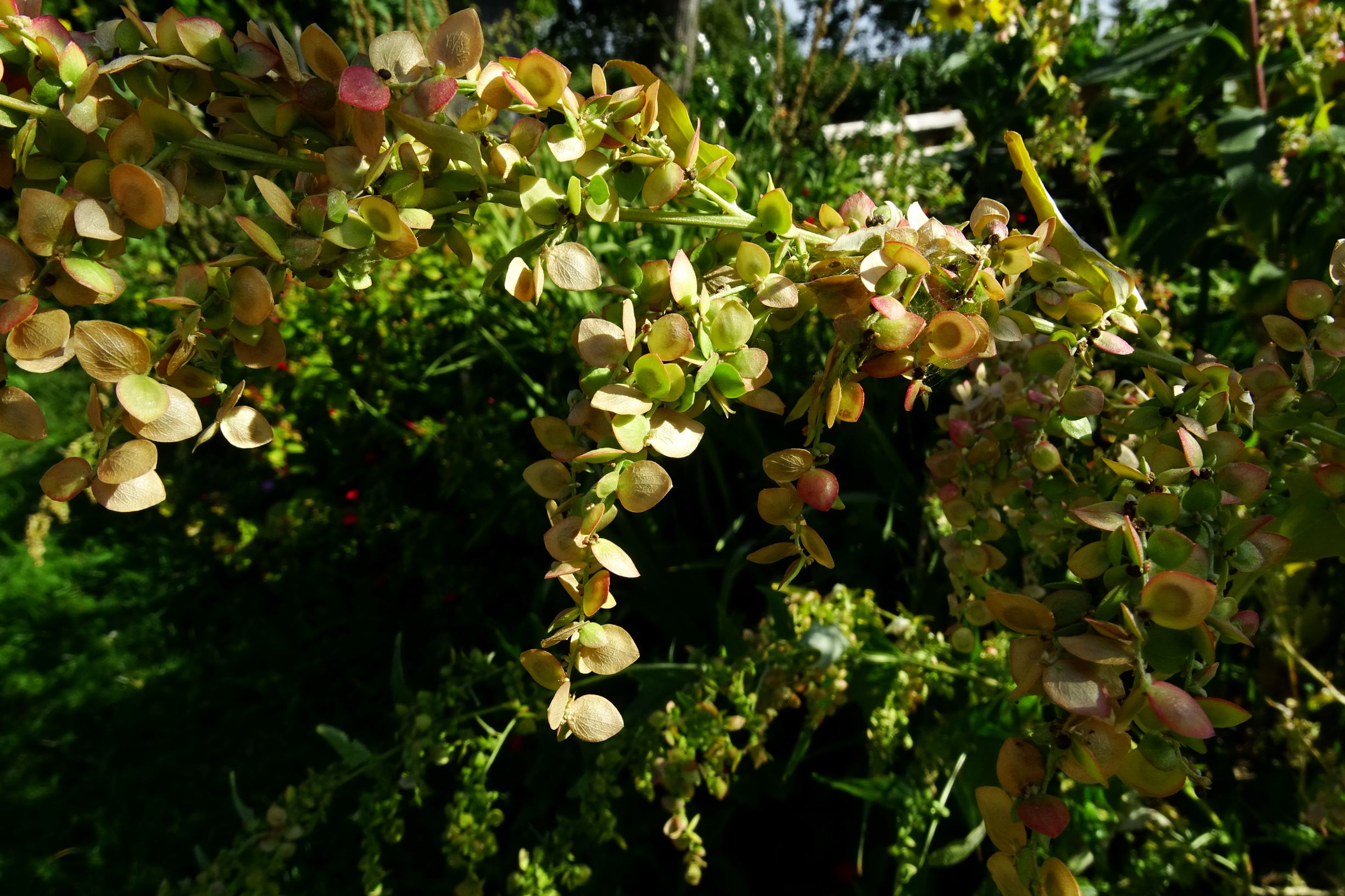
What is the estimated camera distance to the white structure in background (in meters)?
2.37

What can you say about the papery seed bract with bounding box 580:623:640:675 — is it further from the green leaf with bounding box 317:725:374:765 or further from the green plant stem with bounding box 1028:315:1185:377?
the green leaf with bounding box 317:725:374:765

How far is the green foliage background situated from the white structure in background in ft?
0.36

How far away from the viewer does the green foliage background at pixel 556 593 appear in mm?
1148

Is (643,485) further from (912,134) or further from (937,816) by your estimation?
(912,134)

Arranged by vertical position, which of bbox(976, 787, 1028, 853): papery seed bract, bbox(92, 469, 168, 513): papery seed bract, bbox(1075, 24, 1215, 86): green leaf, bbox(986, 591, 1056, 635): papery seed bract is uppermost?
bbox(1075, 24, 1215, 86): green leaf

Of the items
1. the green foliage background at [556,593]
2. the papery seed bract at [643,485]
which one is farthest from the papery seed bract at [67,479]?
the green foliage background at [556,593]

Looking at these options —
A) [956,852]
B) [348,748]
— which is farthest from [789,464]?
[348,748]

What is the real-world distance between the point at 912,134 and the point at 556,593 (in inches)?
76.3

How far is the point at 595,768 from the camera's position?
101cm

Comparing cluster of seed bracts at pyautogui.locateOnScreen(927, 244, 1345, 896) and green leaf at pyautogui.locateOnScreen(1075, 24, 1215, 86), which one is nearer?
cluster of seed bracts at pyautogui.locateOnScreen(927, 244, 1345, 896)

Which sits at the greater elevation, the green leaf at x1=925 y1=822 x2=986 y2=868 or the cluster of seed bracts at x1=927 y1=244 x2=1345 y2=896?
the cluster of seed bracts at x1=927 y1=244 x2=1345 y2=896

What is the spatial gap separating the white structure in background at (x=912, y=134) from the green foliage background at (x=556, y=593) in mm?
109

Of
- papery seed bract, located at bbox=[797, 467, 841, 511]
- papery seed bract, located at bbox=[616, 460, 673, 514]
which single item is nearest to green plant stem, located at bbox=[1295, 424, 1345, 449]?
papery seed bract, located at bbox=[797, 467, 841, 511]

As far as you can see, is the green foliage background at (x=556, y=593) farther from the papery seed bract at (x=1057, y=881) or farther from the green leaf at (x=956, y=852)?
the papery seed bract at (x=1057, y=881)
